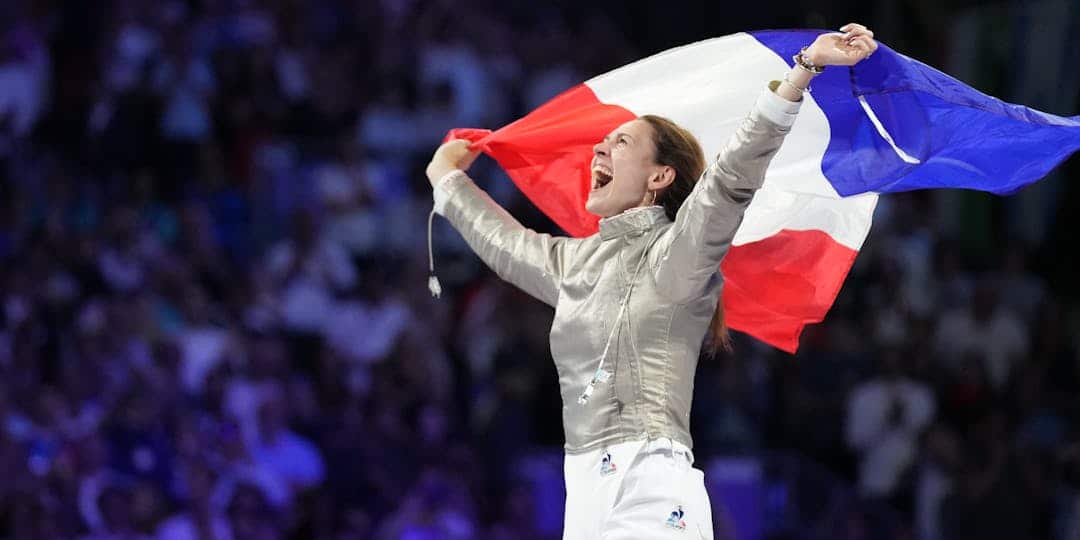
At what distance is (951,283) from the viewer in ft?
35.3

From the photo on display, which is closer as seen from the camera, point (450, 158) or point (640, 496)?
point (640, 496)

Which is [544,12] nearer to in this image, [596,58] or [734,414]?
[596,58]

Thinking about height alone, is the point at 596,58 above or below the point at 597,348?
below

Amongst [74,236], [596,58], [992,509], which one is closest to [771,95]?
[992,509]

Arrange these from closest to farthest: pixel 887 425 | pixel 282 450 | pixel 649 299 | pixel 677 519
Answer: pixel 677 519
pixel 649 299
pixel 282 450
pixel 887 425

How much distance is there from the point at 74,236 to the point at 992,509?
18.0ft

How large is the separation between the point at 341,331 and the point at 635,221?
18.3ft

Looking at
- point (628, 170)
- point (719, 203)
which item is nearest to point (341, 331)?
point (628, 170)

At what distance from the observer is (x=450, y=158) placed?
493cm

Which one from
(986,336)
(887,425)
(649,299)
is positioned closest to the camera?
(649,299)

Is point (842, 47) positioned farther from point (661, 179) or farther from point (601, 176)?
point (601, 176)

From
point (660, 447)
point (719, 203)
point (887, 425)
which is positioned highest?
point (719, 203)

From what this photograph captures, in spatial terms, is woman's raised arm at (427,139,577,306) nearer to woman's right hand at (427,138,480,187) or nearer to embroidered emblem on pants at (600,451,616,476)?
woman's right hand at (427,138,480,187)

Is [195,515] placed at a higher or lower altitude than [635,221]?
lower
